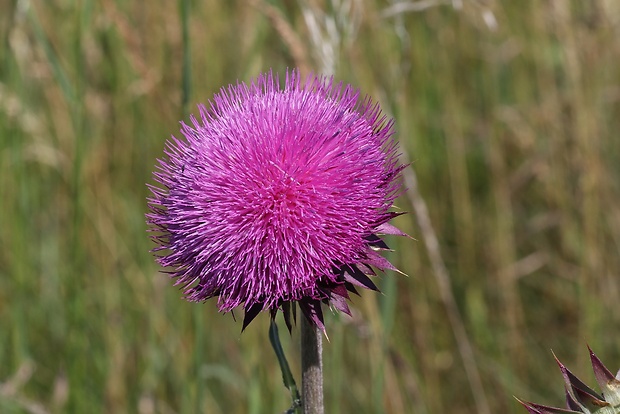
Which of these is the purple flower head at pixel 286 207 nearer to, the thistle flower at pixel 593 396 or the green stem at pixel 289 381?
the green stem at pixel 289 381

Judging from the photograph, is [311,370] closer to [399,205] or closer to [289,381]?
[289,381]

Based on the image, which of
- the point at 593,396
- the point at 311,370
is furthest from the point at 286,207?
the point at 593,396

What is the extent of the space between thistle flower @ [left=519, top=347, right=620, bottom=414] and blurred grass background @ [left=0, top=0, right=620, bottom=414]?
4.27 feet

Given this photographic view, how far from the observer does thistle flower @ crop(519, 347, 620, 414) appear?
1.53m

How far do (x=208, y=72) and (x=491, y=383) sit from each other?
2.02m

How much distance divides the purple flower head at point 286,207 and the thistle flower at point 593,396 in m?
0.49

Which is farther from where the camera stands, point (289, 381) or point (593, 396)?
point (289, 381)

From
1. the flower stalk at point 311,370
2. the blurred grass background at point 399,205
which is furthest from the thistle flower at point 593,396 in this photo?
the blurred grass background at point 399,205

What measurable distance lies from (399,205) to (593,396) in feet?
6.17

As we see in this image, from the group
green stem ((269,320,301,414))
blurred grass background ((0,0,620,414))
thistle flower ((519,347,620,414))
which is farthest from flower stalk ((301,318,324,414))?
blurred grass background ((0,0,620,414))

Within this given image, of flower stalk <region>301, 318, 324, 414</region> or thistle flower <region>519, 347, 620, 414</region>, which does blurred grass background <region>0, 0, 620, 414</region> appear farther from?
thistle flower <region>519, 347, 620, 414</region>

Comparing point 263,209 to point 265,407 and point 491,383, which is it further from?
point 491,383

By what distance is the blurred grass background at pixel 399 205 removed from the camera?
3.11 metres

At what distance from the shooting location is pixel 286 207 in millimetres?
1862
